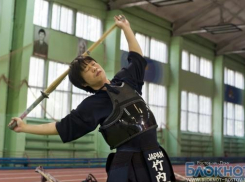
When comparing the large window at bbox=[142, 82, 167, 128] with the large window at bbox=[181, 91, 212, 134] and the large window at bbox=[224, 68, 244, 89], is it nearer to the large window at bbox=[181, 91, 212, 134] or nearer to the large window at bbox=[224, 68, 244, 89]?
the large window at bbox=[181, 91, 212, 134]

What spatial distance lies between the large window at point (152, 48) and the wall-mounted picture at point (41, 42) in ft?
17.9

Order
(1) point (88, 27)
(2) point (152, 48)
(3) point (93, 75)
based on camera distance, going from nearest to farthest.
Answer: (3) point (93, 75), (1) point (88, 27), (2) point (152, 48)

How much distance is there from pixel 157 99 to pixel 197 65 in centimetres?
600

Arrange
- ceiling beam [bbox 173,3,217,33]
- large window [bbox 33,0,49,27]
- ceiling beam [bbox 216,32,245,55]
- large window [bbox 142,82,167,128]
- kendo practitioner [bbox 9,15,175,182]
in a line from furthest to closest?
ceiling beam [bbox 216,32,245,55], ceiling beam [bbox 173,3,217,33], large window [bbox 142,82,167,128], large window [bbox 33,0,49,27], kendo practitioner [bbox 9,15,175,182]

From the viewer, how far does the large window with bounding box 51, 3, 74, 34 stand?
18.9m

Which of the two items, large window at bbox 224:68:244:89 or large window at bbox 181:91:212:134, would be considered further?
large window at bbox 224:68:244:89

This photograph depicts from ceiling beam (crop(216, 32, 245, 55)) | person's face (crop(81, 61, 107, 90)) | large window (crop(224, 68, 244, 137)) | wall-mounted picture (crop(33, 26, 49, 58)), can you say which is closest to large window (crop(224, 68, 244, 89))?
large window (crop(224, 68, 244, 137))

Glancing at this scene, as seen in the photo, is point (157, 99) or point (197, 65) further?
point (197, 65)

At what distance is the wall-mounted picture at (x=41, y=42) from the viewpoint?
17.9 m

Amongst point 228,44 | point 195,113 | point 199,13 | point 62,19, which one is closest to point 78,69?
point 62,19

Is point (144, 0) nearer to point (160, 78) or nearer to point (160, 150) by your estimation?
point (160, 78)

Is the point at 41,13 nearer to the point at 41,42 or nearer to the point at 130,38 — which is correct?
the point at 41,42

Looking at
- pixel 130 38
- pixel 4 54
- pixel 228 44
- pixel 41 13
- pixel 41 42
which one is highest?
pixel 228 44

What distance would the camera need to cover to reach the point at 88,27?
2073 centimetres
